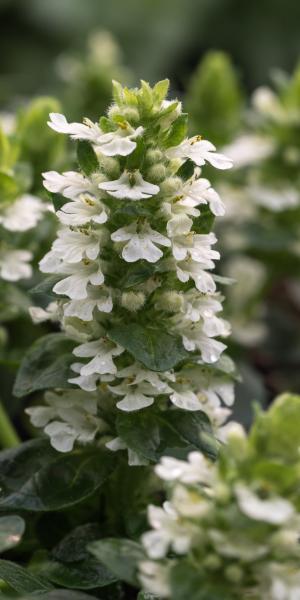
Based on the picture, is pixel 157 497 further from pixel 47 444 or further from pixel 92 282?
pixel 92 282

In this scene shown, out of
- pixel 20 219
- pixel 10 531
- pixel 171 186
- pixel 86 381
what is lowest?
pixel 10 531

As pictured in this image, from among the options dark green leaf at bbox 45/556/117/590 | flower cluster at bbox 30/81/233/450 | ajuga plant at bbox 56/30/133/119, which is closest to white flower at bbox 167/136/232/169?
flower cluster at bbox 30/81/233/450

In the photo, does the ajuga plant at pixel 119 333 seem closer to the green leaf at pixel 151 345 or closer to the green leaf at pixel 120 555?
the green leaf at pixel 151 345

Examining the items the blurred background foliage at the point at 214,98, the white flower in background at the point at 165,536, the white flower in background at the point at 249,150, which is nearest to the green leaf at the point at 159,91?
the blurred background foliage at the point at 214,98

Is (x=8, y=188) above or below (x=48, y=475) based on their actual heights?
above

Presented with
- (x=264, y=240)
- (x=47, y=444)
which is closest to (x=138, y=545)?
(x=47, y=444)

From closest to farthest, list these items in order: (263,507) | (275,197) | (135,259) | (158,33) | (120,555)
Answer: (263,507) < (120,555) < (135,259) < (275,197) < (158,33)

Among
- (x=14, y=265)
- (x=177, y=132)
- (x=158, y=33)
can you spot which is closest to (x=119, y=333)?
(x=177, y=132)

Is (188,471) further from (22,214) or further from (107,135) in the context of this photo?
(22,214)
